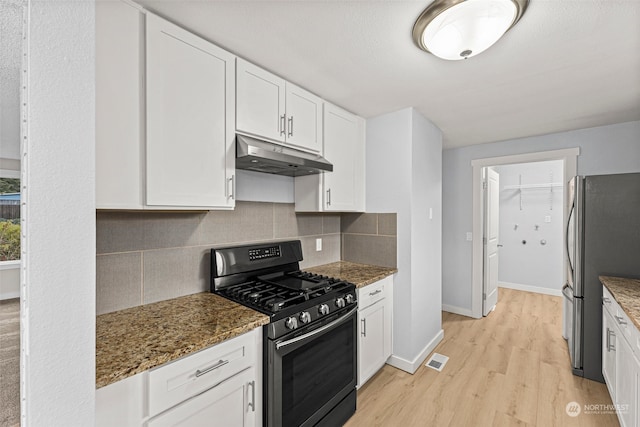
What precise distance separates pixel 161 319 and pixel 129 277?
325mm

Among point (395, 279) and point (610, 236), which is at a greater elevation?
point (610, 236)

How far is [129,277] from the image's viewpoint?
4.94ft

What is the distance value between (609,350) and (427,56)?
94.5 inches

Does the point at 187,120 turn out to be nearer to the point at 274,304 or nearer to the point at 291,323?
the point at 274,304

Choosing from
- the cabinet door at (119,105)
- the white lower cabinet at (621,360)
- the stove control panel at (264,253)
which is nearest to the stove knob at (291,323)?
the stove control panel at (264,253)

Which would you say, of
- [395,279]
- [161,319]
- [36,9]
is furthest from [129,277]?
[395,279]

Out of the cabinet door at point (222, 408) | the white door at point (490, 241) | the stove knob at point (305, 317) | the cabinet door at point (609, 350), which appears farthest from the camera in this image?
the white door at point (490, 241)

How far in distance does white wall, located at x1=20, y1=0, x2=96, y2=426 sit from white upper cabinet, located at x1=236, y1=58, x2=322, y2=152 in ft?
3.08

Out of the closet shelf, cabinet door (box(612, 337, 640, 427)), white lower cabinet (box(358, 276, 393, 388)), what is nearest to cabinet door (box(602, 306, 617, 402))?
cabinet door (box(612, 337, 640, 427))

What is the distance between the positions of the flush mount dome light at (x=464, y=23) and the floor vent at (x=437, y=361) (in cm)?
244

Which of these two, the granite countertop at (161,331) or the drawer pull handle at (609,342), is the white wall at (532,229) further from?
the granite countertop at (161,331)

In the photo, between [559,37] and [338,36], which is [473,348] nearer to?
[559,37]

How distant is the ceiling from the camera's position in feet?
4.22

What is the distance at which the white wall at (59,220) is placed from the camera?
671mm
